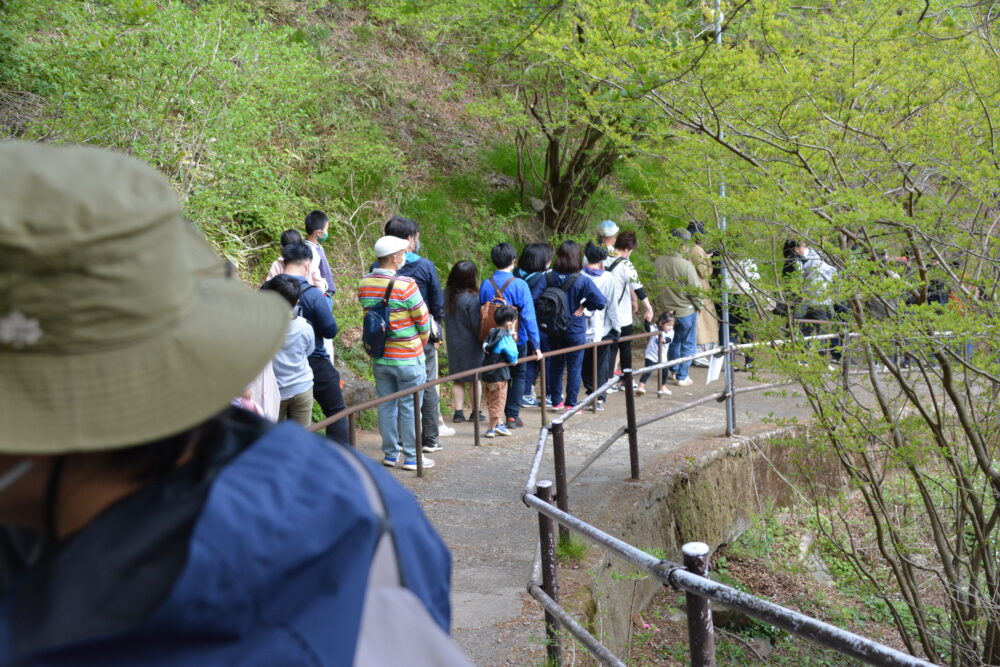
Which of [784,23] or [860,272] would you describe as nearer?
[860,272]

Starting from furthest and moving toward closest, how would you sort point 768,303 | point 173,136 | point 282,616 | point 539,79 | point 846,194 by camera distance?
1. point 539,79
2. point 173,136
3. point 768,303
4. point 846,194
5. point 282,616

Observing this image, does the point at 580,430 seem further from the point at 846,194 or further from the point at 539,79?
the point at 539,79

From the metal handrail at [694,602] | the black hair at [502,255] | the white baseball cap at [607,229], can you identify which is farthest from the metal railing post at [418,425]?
the white baseball cap at [607,229]

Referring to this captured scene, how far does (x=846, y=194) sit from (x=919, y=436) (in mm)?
1737

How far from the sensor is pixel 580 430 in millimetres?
8656

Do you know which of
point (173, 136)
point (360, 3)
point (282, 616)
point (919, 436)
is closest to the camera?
point (282, 616)

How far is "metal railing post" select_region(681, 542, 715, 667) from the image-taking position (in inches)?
94.7

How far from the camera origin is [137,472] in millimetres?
1002

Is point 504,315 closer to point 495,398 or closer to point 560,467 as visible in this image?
point 495,398

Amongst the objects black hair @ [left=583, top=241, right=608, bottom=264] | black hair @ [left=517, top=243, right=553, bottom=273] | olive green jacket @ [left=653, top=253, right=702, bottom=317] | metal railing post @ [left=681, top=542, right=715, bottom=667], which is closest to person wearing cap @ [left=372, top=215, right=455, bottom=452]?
black hair @ [left=517, top=243, right=553, bottom=273]

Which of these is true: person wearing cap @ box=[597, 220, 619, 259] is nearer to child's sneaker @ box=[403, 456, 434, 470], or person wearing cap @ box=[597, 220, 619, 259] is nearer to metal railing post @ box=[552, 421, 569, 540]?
child's sneaker @ box=[403, 456, 434, 470]

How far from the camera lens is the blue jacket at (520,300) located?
315 inches

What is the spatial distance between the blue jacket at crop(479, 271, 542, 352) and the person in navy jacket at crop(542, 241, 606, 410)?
25.5 inches

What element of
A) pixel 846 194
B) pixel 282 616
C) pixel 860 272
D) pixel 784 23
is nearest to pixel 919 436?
pixel 860 272
